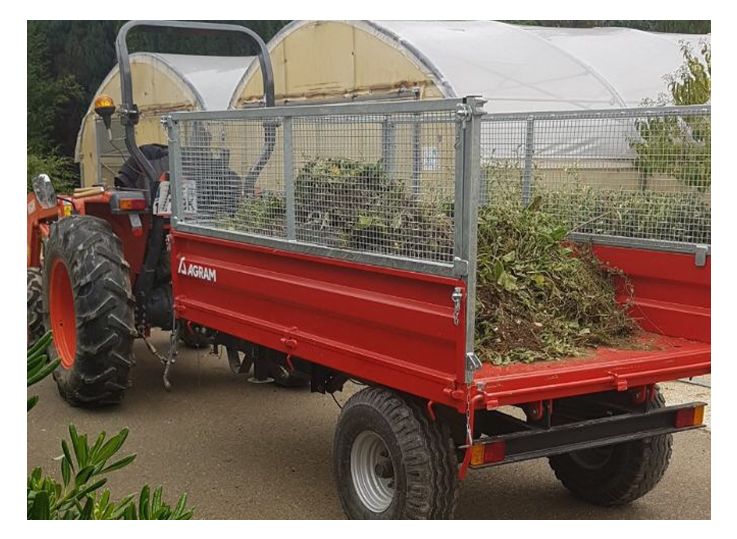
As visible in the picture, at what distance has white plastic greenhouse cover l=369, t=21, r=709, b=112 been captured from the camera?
11297 mm

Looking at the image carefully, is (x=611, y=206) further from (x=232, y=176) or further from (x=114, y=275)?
(x=114, y=275)

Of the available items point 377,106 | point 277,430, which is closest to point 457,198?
point 377,106

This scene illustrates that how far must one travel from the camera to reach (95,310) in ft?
18.8

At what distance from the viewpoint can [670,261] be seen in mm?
4617

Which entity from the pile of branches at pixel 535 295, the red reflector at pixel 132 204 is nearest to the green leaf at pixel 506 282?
the pile of branches at pixel 535 295

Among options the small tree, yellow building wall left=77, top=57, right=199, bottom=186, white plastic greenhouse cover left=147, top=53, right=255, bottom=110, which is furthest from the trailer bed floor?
yellow building wall left=77, top=57, right=199, bottom=186

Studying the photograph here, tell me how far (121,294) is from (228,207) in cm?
110

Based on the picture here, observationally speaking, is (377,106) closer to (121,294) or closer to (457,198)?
(457,198)

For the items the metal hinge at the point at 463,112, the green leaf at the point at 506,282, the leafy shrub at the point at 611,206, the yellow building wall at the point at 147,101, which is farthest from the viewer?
the yellow building wall at the point at 147,101

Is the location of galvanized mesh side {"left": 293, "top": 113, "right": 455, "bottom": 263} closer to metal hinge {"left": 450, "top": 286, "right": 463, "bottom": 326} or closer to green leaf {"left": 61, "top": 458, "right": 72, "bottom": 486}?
metal hinge {"left": 450, "top": 286, "right": 463, "bottom": 326}

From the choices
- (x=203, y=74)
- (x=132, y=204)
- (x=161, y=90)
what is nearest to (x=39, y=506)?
(x=132, y=204)

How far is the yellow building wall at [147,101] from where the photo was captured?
1689 cm

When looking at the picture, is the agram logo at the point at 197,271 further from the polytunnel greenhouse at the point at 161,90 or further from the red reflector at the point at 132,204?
the polytunnel greenhouse at the point at 161,90

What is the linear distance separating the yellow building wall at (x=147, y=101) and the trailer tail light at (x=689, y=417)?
13125mm
